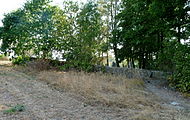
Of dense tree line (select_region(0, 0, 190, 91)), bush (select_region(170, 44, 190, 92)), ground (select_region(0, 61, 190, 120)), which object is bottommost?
ground (select_region(0, 61, 190, 120))

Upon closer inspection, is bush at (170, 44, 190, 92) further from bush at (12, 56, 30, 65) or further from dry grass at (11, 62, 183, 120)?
bush at (12, 56, 30, 65)

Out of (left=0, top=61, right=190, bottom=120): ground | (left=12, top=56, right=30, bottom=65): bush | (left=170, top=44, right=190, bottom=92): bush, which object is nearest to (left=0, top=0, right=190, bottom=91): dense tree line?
(left=12, top=56, right=30, bottom=65): bush

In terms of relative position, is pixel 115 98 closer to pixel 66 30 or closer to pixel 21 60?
pixel 66 30

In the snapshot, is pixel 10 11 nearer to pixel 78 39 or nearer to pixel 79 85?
pixel 78 39

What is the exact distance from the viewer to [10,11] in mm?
11391

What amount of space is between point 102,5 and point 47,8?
23.0 ft

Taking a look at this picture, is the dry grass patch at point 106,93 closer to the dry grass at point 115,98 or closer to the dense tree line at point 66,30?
the dry grass at point 115,98

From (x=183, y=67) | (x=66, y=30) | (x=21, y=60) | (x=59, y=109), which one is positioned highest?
(x=66, y=30)

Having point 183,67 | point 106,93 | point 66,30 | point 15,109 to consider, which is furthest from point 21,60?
point 183,67

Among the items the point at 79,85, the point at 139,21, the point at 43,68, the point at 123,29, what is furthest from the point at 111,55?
the point at 79,85

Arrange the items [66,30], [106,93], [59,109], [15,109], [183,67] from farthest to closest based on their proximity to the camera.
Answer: [66,30] < [183,67] < [106,93] < [59,109] < [15,109]

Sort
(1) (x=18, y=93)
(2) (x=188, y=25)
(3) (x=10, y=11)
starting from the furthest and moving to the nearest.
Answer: (3) (x=10, y=11) → (2) (x=188, y=25) → (1) (x=18, y=93)

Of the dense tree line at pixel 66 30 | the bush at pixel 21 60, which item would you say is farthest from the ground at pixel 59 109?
the bush at pixel 21 60

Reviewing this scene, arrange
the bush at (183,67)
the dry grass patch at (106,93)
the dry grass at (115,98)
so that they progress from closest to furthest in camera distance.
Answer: the dry grass at (115,98), the dry grass patch at (106,93), the bush at (183,67)
